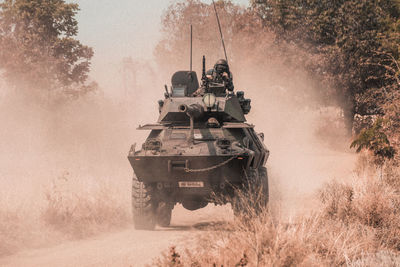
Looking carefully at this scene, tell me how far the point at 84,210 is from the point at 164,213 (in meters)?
1.63

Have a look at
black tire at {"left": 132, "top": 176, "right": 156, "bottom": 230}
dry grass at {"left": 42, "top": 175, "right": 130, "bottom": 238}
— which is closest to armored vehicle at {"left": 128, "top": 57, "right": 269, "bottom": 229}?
black tire at {"left": 132, "top": 176, "right": 156, "bottom": 230}

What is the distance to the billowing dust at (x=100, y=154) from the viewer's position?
977cm

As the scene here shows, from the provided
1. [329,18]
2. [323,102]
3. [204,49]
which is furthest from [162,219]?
[204,49]

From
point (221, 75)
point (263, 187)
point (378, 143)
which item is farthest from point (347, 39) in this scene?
point (263, 187)

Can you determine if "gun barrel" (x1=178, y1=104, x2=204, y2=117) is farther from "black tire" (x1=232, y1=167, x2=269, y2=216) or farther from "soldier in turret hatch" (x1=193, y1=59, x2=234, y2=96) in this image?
"soldier in turret hatch" (x1=193, y1=59, x2=234, y2=96)

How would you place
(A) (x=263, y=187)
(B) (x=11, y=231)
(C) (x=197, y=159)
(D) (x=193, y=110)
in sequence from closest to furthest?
(C) (x=197, y=159)
(B) (x=11, y=231)
(D) (x=193, y=110)
(A) (x=263, y=187)

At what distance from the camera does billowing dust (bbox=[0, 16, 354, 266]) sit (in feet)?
32.0

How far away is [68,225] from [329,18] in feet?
61.2

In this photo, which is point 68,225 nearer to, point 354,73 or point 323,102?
point 354,73

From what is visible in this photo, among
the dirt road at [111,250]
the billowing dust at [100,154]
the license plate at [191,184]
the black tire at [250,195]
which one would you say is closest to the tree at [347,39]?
the billowing dust at [100,154]

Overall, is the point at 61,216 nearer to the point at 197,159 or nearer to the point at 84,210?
the point at 84,210

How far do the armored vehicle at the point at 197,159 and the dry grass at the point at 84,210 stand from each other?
36.5 inches

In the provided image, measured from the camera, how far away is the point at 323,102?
2778 cm

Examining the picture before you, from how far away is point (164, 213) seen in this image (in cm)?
998
